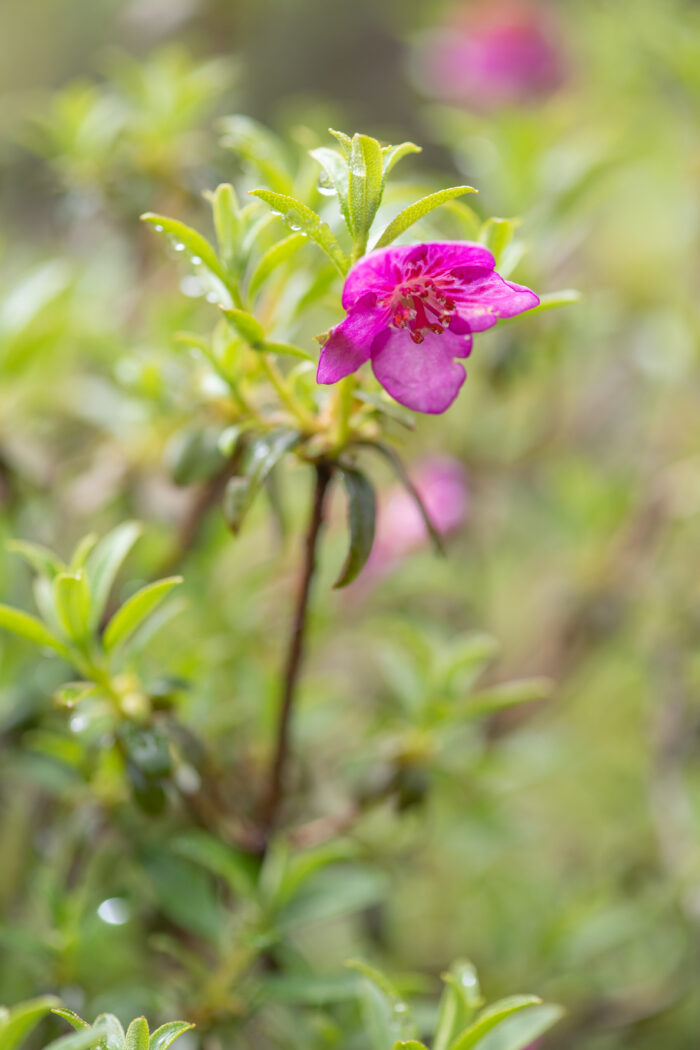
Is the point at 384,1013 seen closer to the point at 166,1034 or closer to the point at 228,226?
the point at 166,1034

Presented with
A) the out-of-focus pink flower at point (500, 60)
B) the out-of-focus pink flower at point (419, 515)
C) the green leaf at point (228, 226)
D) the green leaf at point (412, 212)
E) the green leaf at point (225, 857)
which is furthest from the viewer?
the out-of-focus pink flower at point (500, 60)

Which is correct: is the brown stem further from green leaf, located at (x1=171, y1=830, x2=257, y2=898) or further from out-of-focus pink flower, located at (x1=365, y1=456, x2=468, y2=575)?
out-of-focus pink flower, located at (x1=365, y1=456, x2=468, y2=575)

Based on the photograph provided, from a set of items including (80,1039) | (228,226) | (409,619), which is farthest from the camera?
(409,619)

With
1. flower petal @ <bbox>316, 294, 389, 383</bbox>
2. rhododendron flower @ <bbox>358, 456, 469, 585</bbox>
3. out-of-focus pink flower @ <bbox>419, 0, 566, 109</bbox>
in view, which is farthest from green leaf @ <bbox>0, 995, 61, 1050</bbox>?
out-of-focus pink flower @ <bbox>419, 0, 566, 109</bbox>

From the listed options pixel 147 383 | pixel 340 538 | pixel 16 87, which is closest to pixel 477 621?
pixel 340 538

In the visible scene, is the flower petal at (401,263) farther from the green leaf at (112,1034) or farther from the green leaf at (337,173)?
the green leaf at (112,1034)

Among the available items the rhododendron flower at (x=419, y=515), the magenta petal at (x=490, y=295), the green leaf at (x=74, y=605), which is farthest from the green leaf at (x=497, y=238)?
the rhododendron flower at (x=419, y=515)

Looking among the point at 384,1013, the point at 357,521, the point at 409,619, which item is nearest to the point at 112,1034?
the point at 384,1013
